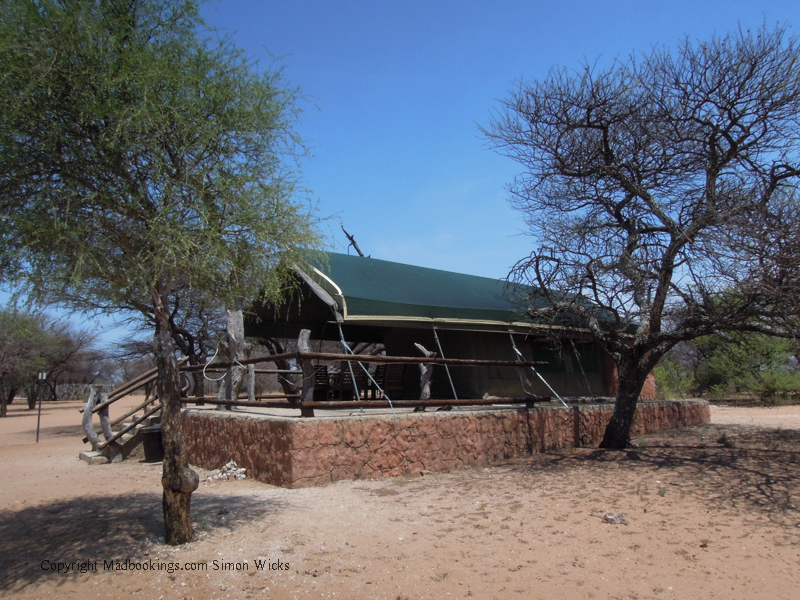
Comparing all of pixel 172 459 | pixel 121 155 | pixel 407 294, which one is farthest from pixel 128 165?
pixel 407 294

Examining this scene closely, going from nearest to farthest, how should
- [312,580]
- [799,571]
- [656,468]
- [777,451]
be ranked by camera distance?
[312,580] < [799,571] < [656,468] < [777,451]

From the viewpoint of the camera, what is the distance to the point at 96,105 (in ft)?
14.7

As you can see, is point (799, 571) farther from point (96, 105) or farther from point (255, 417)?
point (96, 105)

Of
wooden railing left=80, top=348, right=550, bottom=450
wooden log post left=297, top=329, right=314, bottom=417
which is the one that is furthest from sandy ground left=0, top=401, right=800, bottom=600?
wooden railing left=80, top=348, right=550, bottom=450

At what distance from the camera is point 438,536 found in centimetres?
526

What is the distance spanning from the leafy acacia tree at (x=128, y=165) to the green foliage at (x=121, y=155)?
0.01 metres

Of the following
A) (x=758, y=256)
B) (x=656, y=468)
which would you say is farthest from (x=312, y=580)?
(x=758, y=256)

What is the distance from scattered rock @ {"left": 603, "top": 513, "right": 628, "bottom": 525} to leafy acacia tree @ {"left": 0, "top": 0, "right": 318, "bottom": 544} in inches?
160

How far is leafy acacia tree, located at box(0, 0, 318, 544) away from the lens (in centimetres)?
441

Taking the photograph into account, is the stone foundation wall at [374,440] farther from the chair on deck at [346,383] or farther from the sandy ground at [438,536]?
the chair on deck at [346,383]

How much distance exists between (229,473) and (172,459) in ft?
11.2

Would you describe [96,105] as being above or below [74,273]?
above

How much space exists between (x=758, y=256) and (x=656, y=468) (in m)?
3.23

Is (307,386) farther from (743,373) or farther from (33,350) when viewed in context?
(33,350)
